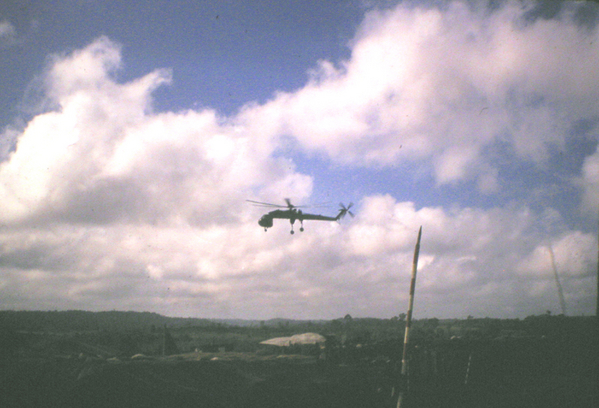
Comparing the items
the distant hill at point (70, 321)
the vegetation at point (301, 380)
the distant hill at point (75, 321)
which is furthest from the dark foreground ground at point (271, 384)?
the distant hill at point (75, 321)

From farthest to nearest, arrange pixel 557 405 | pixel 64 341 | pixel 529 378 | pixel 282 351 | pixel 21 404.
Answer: pixel 282 351, pixel 64 341, pixel 529 378, pixel 557 405, pixel 21 404

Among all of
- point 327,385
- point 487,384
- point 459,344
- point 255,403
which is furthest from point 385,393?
point 459,344

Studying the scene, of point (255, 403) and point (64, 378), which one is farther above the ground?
point (64, 378)

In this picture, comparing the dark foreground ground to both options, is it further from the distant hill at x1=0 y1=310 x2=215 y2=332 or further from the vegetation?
the distant hill at x1=0 y1=310 x2=215 y2=332

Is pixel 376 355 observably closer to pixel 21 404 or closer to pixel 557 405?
pixel 557 405

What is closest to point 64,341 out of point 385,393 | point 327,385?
point 327,385

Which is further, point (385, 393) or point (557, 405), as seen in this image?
point (557, 405)

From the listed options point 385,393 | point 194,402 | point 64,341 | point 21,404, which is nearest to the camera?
point 21,404

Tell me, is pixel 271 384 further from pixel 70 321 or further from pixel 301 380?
pixel 70 321

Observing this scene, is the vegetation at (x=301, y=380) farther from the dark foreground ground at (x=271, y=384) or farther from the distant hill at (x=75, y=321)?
the distant hill at (x=75, y=321)
